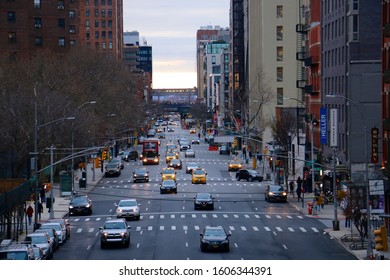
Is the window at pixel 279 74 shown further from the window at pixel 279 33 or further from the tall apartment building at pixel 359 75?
the tall apartment building at pixel 359 75

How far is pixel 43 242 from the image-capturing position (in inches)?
1658

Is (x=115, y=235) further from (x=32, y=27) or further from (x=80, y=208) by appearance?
(x=32, y=27)

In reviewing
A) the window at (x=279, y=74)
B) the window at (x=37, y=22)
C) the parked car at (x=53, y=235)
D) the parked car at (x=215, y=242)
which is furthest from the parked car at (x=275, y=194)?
the window at (x=37, y=22)

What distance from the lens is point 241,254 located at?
1692 inches

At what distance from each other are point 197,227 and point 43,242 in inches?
614

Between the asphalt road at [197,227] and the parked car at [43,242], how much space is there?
80 centimetres

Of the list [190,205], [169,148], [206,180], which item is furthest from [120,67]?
[190,205]

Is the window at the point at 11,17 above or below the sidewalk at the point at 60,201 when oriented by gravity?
above

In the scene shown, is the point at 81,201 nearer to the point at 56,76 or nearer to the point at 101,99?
the point at 56,76

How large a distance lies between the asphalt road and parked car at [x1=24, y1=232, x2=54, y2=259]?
0.80 metres

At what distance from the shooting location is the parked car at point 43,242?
41188mm

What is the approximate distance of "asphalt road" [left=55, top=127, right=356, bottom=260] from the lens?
43.6 meters

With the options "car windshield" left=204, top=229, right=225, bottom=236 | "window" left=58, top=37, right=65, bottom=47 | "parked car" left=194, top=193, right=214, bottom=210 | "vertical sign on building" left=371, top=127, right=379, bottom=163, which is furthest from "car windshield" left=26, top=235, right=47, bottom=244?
"window" left=58, top=37, right=65, bottom=47

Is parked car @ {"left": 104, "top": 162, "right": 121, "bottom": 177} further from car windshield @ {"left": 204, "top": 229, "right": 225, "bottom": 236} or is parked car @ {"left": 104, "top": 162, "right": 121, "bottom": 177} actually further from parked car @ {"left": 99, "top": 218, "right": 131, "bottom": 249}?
car windshield @ {"left": 204, "top": 229, "right": 225, "bottom": 236}
